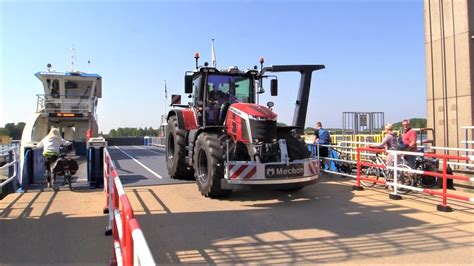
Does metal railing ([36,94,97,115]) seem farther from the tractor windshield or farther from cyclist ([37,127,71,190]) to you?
the tractor windshield

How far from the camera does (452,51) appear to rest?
10562mm

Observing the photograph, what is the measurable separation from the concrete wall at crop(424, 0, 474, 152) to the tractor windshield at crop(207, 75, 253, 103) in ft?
16.5

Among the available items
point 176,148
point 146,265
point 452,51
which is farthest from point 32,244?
point 452,51

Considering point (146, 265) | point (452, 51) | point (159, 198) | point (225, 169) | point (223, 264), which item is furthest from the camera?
point (452, 51)

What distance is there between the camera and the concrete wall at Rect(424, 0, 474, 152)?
10.2 metres

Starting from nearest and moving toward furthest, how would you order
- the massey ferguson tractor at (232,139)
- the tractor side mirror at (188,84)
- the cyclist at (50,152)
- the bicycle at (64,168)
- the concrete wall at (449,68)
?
the massey ferguson tractor at (232,139), the bicycle at (64,168), the tractor side mirror at (188,84), the cyclist at (50,152), the concrete wall at (449,68)

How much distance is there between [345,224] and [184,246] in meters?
2.61

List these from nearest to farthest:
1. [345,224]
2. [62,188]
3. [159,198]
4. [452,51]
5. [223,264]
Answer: [223,264], [345,224], [159,198], [62,188], [452,51]

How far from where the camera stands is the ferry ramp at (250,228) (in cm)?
496

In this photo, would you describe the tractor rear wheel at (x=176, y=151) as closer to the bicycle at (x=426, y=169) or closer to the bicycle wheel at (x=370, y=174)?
the bicycle wheel at (x=370, y=174)

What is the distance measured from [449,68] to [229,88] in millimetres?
5704

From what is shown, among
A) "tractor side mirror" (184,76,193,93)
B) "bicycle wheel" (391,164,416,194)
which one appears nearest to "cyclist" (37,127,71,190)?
"tractor side mirror" (184,76,193,93)

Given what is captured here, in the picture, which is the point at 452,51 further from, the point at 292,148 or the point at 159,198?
the point at 159,198

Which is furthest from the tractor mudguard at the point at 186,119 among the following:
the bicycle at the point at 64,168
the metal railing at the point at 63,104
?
the metal railing at the point at 63,104
